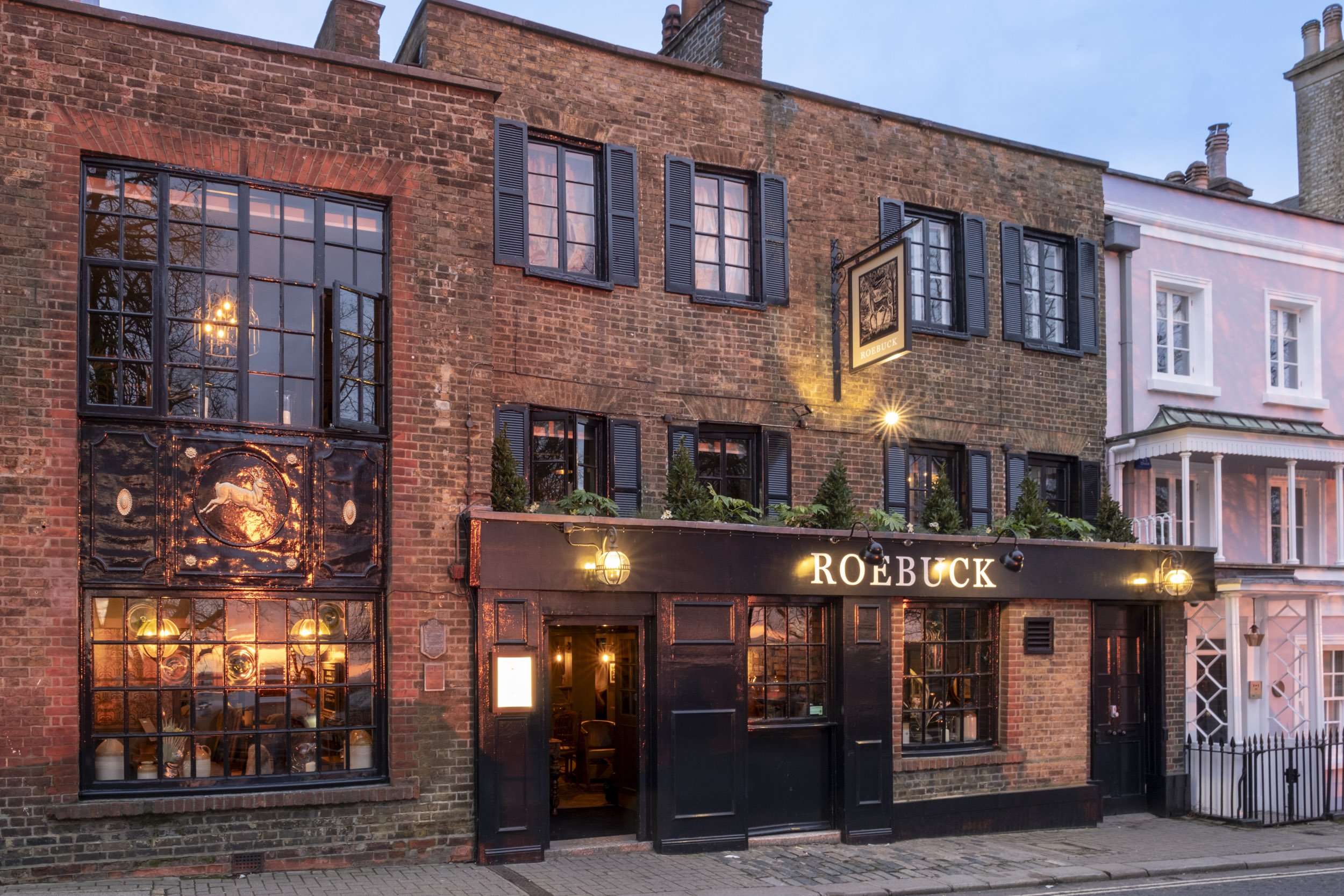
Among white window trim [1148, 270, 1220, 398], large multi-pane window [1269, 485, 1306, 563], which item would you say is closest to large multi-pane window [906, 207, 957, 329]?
white window trim [1148, 270, 1220, 398]

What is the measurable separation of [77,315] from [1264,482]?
54.1 ft

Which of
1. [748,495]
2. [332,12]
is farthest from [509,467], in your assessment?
[332,12]

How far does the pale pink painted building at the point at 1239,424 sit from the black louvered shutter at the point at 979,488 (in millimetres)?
2359

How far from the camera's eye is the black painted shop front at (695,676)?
1164cm

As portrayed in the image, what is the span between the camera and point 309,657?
11.1m

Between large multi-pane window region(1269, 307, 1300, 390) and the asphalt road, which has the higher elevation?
large multi-pane window region(1269, 307, 1300, 390)

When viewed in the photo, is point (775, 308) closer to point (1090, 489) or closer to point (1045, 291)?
point (1045, 291)

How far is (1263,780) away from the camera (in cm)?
1583

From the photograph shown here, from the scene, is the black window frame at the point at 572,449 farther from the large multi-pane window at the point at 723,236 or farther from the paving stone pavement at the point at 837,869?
the paving stone pavement at the point at 837,869

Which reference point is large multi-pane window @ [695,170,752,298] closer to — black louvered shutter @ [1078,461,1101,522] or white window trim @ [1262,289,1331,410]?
black louvered shutter @ [1078,461,1101,522]

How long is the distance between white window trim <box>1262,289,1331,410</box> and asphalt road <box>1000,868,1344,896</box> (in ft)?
26.5

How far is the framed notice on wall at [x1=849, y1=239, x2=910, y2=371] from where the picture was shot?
534 inches

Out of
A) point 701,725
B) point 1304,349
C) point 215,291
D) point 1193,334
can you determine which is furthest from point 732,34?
point 1304,349

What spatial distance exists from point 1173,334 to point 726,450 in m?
7.97
